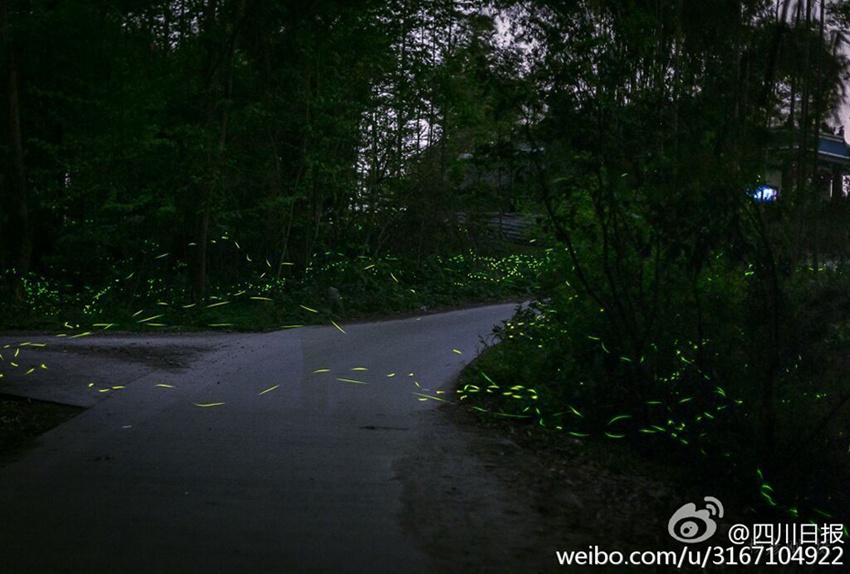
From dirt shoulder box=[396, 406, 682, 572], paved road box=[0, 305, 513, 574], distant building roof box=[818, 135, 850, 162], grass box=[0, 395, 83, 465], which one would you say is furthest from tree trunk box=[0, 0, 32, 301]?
distant building roof box=[818, 135, 850, 162]

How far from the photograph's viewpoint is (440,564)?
5.94 meters

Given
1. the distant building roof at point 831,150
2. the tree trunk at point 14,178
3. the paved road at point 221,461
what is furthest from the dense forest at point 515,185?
the distant building roof at point 831,150

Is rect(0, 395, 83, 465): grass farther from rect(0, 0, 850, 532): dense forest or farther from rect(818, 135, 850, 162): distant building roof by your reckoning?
rect(818, 135, 850, 162): distant building roof

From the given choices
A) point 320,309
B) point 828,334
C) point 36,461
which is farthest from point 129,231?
point 828,334

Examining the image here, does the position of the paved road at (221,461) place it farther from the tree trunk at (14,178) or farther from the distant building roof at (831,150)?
the distant building roof at (831,150)

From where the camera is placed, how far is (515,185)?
10672mm

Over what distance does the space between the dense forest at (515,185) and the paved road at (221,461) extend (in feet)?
7.59

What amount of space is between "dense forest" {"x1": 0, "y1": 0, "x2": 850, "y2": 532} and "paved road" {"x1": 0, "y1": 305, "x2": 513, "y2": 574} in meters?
2.31

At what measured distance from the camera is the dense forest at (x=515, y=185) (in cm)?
932

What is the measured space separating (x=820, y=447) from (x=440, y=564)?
480cm

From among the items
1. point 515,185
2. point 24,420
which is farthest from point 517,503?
point 24,420

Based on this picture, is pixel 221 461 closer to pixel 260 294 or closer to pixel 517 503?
pixel 517 503

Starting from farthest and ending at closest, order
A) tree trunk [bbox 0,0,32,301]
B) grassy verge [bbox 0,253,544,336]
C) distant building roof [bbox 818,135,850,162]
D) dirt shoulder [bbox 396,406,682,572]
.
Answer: tree trunk [bbox 0,0,32,301] < distant building roof [bbox 818,135,850,162] < grassy verge [bbox 0,253,544,336] < dirt shoulder [bbox 396,406,682,572]

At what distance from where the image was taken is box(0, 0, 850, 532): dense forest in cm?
932
